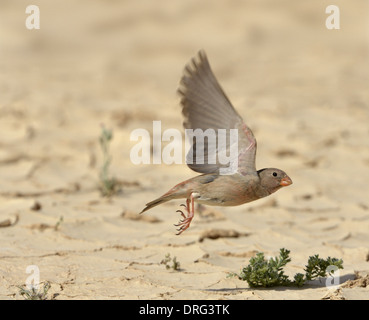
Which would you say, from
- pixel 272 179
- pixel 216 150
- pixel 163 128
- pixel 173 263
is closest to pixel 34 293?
pixel 173 263

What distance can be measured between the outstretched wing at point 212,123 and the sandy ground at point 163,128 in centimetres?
80

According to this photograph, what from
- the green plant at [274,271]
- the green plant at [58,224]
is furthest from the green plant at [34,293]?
the green plant at [58,224]

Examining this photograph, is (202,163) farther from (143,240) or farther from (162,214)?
(162,214)

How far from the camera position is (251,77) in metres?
11.9

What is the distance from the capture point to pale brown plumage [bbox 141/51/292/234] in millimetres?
4539

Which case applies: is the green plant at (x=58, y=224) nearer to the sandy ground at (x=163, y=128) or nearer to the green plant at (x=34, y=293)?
the sandy ground at (x=163, y=128)

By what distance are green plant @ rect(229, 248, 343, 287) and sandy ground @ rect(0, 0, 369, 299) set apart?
79 millimetres

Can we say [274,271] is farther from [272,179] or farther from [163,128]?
[163,128]

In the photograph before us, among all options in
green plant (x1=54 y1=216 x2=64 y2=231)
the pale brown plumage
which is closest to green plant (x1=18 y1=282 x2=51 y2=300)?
the pale brown plumage

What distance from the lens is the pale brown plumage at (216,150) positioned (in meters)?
4.54
